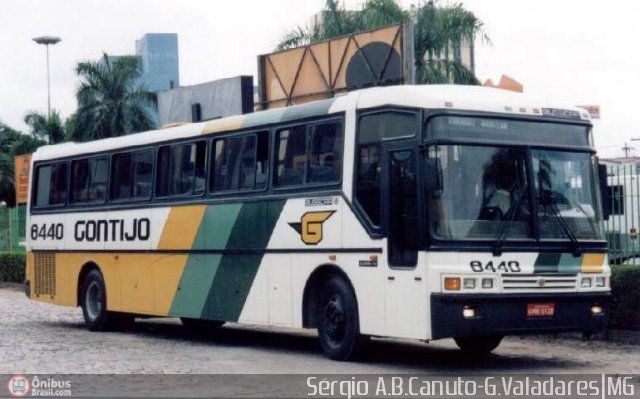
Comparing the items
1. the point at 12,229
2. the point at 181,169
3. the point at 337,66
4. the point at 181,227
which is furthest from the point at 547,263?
the point at 12,229

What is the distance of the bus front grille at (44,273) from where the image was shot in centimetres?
2261

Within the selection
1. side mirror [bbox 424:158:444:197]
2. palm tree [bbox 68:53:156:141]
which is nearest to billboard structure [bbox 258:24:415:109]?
side mirror [bbox 424:158:444:197]

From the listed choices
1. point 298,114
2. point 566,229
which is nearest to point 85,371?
point 298,114

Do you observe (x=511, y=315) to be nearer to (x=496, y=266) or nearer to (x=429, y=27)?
(x=496, y=266)

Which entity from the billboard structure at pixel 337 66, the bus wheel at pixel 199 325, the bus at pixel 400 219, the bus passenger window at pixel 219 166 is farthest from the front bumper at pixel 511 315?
the billboard structure at pixel 337 66

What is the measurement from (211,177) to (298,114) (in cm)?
229

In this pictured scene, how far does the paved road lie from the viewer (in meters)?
14.5

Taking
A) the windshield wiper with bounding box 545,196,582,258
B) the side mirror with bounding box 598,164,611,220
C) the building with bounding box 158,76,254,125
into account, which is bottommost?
the windshield wiper with bounding box 545,196,582,258

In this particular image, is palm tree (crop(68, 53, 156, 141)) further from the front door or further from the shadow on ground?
the front door

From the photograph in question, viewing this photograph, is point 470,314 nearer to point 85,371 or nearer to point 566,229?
point 566,229

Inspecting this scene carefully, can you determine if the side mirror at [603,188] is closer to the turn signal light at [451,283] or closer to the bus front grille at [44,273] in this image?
the turn signal light at [451,283]

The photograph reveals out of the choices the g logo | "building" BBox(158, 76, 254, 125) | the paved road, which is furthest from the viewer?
"building" BBox(158, 76, 254, 125)

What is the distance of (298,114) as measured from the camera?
53.1 feet

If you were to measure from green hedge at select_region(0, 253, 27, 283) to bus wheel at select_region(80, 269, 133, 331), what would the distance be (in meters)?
16.9
